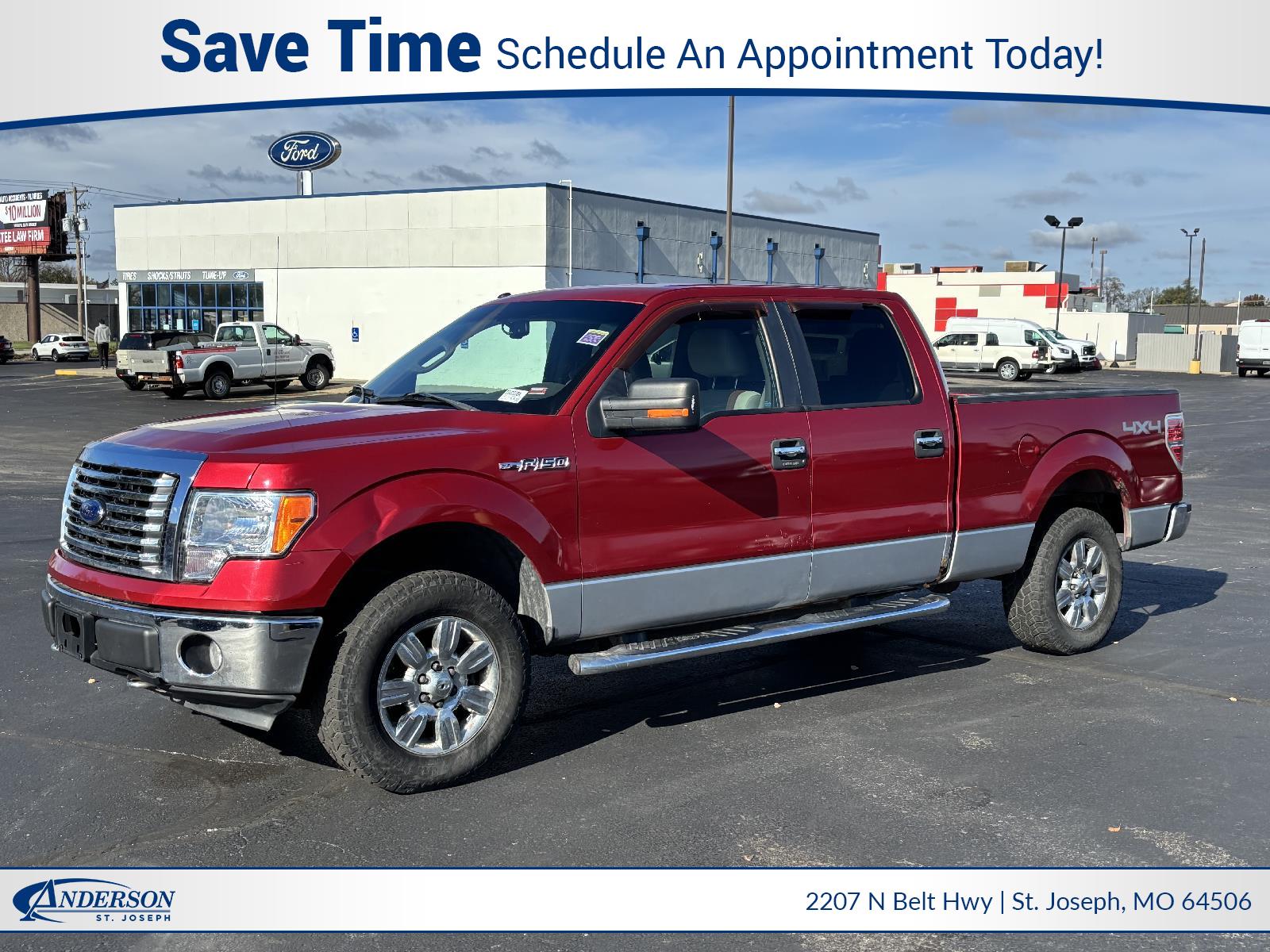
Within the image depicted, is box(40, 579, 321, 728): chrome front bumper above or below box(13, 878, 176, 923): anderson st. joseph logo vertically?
above

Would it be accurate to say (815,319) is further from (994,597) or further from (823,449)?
(994,597)

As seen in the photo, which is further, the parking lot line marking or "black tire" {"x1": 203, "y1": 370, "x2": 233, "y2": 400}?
"black tire" {"x1": 203, "y1": 370, "x2": 233, "y2": 400}

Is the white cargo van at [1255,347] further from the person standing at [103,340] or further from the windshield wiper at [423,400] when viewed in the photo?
the windshield wiper at [423,400]

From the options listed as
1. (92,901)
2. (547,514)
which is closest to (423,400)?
(547,514)

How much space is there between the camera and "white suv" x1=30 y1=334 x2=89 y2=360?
2349 inches

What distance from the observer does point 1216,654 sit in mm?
7316

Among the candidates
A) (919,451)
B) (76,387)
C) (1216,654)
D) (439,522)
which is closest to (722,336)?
(919,451)

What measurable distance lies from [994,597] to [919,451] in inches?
119

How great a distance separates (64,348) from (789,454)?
6090 cm

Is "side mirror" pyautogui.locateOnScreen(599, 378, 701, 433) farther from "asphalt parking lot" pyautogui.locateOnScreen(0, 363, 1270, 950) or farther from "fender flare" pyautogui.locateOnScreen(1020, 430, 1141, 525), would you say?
"fender flare" pyautogui.locateOnScreen(1020, 430, 1141, 525)

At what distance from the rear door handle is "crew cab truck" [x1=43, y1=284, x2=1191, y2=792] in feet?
0.05

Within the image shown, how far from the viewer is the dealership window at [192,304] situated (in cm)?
4556

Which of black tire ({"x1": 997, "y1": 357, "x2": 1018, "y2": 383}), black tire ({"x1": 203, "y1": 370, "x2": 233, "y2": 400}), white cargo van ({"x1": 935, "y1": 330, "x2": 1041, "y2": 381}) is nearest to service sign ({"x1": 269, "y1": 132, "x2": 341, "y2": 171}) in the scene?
black tire ({"x1": 203, "y1": 370, "x2": 233, "y2": 400})

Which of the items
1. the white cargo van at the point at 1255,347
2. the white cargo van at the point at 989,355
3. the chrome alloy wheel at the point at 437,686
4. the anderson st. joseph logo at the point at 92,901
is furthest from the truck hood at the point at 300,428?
the white cargo van at the point at 1255,347
